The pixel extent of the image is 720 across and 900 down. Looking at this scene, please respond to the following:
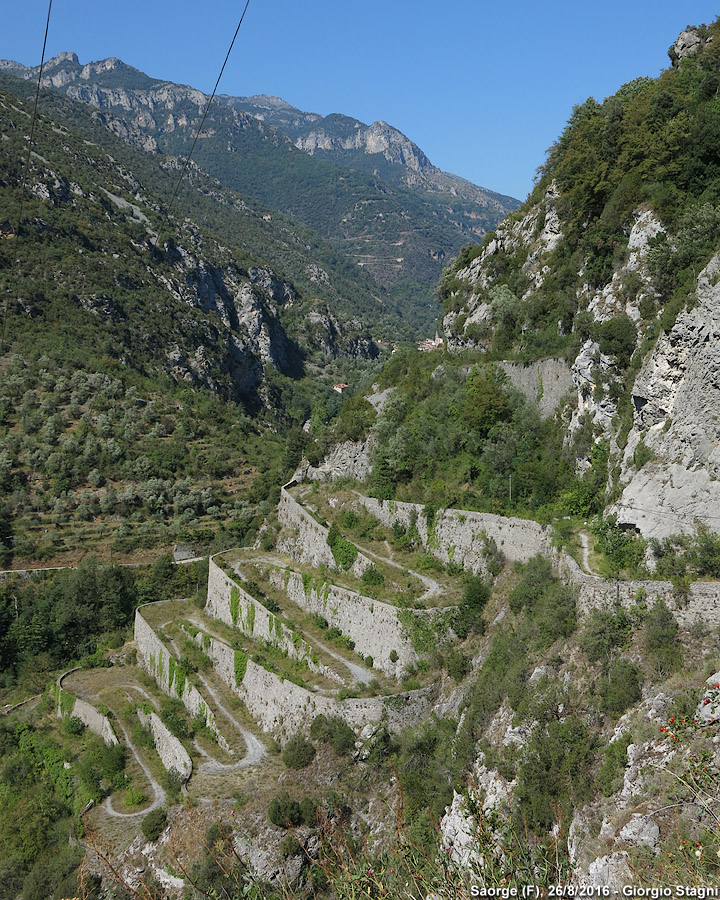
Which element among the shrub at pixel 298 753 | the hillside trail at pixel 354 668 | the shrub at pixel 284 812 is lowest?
the shrub at pixel 284 812

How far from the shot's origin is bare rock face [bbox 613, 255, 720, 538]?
17297 millimetres

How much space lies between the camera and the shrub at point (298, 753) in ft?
72.0

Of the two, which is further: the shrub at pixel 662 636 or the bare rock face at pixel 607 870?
the shrub at pixel 662 636

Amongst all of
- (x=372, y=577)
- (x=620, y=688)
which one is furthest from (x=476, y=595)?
(x=620, y=688)

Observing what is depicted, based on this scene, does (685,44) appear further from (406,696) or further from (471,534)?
(406,696)

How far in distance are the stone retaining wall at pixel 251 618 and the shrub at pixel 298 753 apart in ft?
8.27

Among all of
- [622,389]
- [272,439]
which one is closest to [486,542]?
[622,389]

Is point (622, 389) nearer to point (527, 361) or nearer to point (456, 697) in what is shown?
point (527, 361)

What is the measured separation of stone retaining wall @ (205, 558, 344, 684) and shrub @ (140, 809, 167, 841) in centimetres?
700

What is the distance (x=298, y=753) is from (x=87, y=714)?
1501cm

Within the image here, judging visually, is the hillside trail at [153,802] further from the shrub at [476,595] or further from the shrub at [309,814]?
the shrub at [476,595]

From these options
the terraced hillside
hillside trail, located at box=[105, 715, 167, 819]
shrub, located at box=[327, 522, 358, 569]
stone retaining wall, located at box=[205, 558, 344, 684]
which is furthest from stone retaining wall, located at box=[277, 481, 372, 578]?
hillside trail, located at box=[105, 715, 167, 819]

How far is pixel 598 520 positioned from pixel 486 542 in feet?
15.4

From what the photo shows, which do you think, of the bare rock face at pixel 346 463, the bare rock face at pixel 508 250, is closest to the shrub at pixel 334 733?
the bare rock face at pixel 346 463
